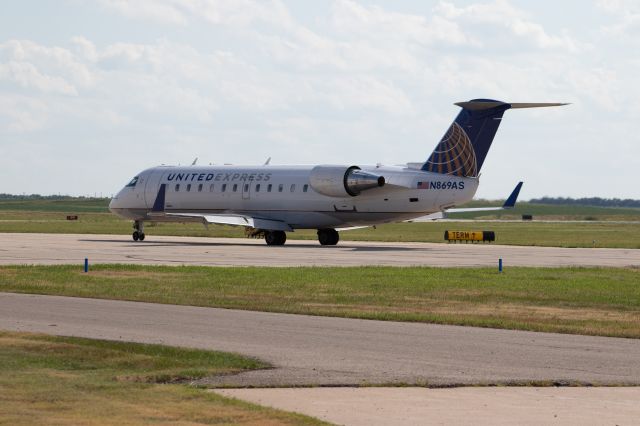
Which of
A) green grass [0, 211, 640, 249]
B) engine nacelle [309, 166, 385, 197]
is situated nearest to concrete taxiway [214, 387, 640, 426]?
engine nacelle [309, 166, 385, 197]

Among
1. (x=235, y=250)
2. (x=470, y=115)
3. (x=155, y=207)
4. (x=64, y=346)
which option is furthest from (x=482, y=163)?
(x=64, y=346)

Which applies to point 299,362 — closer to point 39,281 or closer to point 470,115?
point 39,281

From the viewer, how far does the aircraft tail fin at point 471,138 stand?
53.2m

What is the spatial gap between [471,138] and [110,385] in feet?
135

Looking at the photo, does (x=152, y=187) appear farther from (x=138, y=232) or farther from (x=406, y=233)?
(x=406, y=233)

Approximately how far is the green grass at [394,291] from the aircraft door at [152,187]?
2817 centimetres

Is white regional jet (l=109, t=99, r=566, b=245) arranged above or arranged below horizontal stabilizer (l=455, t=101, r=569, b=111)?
below

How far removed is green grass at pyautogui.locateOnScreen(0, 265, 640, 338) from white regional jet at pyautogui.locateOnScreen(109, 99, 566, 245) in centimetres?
1720

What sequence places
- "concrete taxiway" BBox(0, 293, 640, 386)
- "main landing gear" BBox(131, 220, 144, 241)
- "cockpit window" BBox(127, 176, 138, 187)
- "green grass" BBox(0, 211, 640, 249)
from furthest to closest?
"green grass" BBox(0, 211, 640, 249), "cockpit window" BBox(127, 176, 138, 187), "main landing gear" BBox(131, 220, 144, 241), "concrete taxiway" BBox(0, 293, 640, 386)

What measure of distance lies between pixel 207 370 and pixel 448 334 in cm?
582

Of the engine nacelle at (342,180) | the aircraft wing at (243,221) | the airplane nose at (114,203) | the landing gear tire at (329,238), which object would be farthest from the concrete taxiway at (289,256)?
the airplane nose at (114,203)

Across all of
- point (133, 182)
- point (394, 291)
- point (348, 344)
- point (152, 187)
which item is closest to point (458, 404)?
point (348, 344)

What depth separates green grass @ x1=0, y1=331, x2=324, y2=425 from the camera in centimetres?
1175

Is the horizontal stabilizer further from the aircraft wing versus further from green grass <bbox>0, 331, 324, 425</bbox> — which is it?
green grass <bbox>0, 331, 324, 425</bbox>
